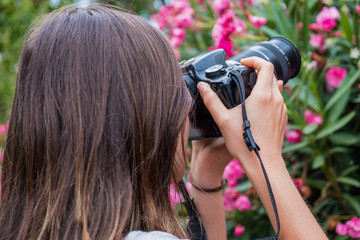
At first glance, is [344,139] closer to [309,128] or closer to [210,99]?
[309,128]

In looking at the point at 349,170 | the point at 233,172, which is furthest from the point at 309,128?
the point at 233,172

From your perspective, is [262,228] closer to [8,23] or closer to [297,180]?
[297,180]

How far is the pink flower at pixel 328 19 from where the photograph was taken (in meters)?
1.48

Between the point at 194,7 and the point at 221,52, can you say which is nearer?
the point at 221,52

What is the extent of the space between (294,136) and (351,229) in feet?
1.19

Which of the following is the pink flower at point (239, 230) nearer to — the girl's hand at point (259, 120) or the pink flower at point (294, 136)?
the pink flower at point (294, 136)

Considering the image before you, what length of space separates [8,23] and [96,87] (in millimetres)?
2321

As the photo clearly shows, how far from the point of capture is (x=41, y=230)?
Result: 74cm

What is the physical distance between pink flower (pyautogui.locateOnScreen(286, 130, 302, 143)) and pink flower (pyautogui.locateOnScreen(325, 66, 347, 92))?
0.19 m

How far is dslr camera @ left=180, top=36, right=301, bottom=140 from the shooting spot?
0.91 m

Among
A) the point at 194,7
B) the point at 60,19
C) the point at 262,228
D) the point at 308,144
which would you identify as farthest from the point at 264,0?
the point at 60,19

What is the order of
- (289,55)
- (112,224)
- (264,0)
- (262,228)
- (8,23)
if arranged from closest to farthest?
(112,224)
(289,55)
(262,228)
(264,0)
(8,23)

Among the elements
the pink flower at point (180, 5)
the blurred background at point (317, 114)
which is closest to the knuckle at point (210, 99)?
the blurred background at point (317, 114)

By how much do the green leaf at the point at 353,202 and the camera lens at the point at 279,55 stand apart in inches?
20.6
